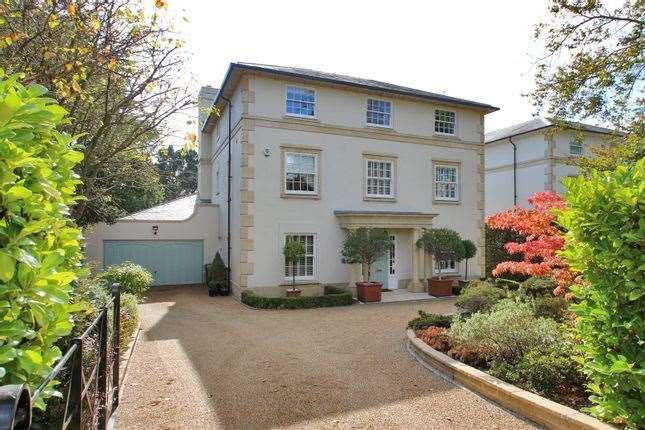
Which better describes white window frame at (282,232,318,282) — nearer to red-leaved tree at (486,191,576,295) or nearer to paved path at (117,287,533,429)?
paved path at (117,287,533,429)

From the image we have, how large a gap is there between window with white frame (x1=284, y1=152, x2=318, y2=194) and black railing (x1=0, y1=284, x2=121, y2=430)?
11.1m

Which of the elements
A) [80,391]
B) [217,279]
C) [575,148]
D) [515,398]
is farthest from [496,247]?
[80,391]

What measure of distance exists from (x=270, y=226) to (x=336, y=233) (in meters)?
2.84

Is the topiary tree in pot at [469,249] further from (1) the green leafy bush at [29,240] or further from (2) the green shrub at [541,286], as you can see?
(1) the green leafy bush at [29,240]

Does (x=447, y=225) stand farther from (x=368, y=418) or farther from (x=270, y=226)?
(x=368, y=418)

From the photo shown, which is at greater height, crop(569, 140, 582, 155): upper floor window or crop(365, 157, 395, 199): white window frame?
crop(569, 140, 582, 155): upper floor window

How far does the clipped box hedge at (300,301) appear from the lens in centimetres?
1416

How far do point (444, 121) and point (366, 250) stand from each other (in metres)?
8.29

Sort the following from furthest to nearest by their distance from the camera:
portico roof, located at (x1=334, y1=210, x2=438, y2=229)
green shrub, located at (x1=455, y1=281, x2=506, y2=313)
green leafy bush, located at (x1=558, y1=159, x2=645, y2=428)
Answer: portico roof, located at (x1=334, y1=210, x2=438, y2=229) < green shrub, located at (x1=455, y1=281, x2=506, y2=313) < green leafy bush, located at (x1=558, y1=159, x2=645, y2=428)

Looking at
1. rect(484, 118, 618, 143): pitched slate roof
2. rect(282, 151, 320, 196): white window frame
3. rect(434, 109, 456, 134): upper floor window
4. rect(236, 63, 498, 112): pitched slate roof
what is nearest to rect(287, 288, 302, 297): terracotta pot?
rect(282, 151, 320, 196): white window frame

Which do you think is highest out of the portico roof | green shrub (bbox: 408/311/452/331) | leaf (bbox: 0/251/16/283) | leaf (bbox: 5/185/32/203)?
the portico roof

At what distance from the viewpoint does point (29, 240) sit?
5.88ft

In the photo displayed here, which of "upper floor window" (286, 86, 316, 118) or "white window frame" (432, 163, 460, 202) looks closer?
"upper floor window" (286, 86, 316, 118)

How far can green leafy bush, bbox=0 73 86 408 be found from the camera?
Result: 67.4 inches
